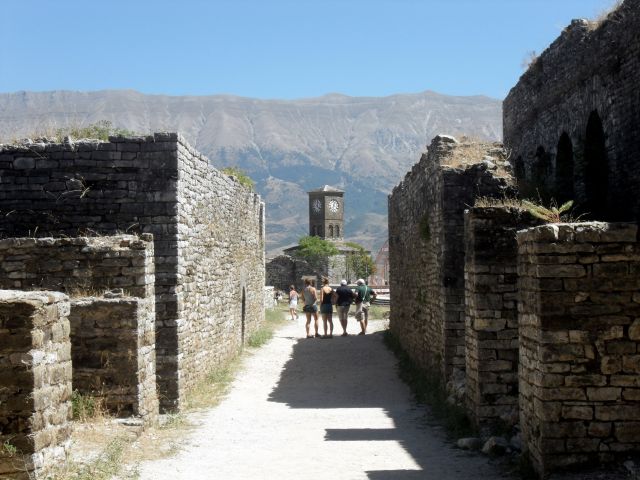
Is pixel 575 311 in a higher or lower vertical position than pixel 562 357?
higher

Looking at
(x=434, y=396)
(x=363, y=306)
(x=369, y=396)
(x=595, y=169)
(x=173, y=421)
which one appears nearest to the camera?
(x=173, y=421)

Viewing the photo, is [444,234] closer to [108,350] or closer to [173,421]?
[173,421]

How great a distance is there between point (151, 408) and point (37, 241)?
110 inches

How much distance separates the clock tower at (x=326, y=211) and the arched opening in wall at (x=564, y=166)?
2952 inches

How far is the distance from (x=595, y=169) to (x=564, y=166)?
1.53 metres

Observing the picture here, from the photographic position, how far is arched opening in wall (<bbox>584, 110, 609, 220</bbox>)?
12.1 metres

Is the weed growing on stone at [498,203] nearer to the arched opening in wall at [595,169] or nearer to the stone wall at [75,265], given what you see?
the arched opening in wall at [595,169]

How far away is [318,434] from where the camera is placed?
9633 mm

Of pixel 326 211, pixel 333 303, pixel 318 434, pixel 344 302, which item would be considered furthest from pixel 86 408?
pixel 326 211

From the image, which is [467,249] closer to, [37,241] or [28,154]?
[37,241]

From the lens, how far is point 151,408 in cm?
972

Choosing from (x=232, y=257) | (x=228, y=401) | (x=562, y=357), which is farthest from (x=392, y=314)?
(x=562, y=357)

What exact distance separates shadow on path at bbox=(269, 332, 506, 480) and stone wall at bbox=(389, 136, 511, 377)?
0.97 m

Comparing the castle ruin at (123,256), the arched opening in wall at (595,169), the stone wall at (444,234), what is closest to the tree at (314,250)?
the stone wall at (444,234)
